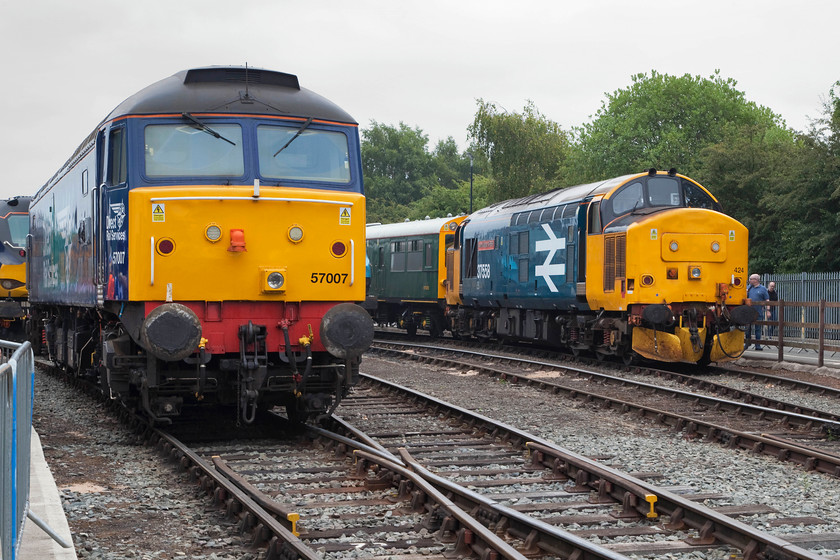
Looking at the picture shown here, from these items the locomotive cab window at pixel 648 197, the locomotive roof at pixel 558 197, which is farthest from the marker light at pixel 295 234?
the locomotive roof at pixel 558 197

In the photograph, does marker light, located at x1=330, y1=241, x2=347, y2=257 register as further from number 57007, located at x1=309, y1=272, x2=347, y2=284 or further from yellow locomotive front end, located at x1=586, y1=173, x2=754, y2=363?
yellow locomotive front end, located at x1=586, y1=173, x2=754, y2=363

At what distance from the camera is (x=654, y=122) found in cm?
5591

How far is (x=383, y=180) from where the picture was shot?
99188mm

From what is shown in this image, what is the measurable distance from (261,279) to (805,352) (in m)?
16.5

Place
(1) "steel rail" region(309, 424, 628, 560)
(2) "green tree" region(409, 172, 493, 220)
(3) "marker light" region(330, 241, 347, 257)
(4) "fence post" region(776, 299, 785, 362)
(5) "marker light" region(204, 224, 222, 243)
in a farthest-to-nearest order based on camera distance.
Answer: (2) "green tree" region(409, 172, 493, 220)
(4) "fence post" region(776, 299, 785, 362)
(3) "marker light" region(330, 241, 347, 257)
(5) "marker light" region(204, 224, 222, 243)
(1) "steel rail" region(309, 424, 628, 560)

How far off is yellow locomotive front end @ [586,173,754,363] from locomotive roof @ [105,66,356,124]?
8.52 meters

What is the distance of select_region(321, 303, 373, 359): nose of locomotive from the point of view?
9.61 metres

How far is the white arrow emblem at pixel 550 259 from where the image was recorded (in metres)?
20.0

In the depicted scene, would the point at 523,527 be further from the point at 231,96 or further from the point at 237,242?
the point at 231,96

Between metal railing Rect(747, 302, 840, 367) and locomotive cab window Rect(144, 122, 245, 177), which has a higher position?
locomotive cab window Rect(144, 122, 245, 177)

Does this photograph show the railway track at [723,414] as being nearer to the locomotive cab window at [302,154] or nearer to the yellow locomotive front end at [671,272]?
the yellow locomotive front end at [671,272]

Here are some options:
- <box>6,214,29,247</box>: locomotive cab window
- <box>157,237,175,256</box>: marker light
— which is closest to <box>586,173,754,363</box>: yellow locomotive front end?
<box>157,237,175,256</box>: marker light

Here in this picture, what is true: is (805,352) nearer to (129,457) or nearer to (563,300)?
(563,300)

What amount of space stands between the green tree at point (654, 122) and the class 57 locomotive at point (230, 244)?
147 ft
